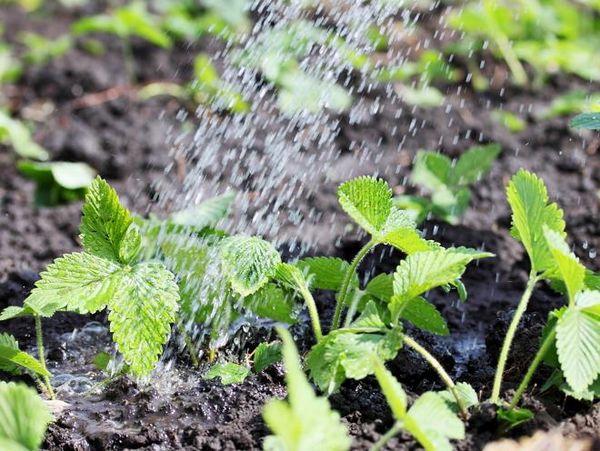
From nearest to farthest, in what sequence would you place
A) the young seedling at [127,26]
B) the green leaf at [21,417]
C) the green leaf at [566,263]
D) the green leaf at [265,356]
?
1. the green leaf at [21,417]
2. the green leaf at [566,263]
3. the green leaf at [265,356]
4. the young seedling at [127,26]

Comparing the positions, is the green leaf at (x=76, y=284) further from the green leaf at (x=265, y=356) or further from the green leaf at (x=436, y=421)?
the green leaf at (x=436, y=421)

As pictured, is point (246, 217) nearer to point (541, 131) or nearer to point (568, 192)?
point (568, 192)

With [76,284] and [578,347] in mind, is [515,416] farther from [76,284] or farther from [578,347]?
[76,284]

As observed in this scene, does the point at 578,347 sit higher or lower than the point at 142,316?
higher

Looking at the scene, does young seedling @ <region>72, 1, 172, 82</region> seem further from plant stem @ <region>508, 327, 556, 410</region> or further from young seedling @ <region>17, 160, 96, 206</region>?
plant stem @ <region>508, 327, 556, 410</region>

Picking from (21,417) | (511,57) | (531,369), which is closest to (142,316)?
(21,417)

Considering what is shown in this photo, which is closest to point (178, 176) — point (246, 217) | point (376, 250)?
point (246, 217)

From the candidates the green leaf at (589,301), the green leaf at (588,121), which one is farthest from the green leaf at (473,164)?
the green leaf at (589,301)
